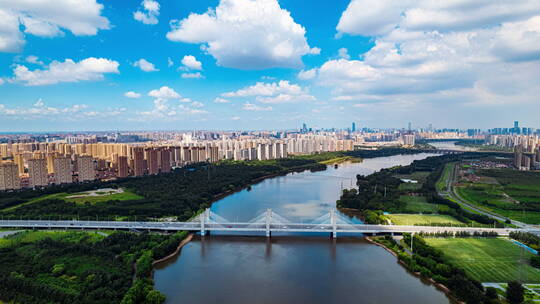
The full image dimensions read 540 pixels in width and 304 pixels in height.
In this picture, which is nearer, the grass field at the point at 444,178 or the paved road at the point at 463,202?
the paved road at the point at 463,202

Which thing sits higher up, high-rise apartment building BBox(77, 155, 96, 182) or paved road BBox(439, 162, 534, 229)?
high-rise apartment building BBox(77, 155, 96, 182)

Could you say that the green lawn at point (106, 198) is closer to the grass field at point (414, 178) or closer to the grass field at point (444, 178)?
the grass field at point (414, 178)

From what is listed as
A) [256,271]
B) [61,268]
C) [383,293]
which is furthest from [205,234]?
[383,293]

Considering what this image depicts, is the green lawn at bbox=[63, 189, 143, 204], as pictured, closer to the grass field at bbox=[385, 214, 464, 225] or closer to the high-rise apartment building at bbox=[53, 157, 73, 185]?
the high-rise apartment building at bbox=[53, 157, 73, 185]

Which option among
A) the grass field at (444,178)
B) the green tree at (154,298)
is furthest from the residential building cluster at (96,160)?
the grass field at (444,178)

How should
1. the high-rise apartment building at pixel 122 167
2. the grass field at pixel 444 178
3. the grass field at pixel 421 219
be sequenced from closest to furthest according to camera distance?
the grass field at pixel 421 219, the grass field at pixel 444 178, the high-rise apartment building at pixel 122 167

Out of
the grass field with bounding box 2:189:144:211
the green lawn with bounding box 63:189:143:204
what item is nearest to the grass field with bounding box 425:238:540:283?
the green lawn with bounding box 63:189:143:204

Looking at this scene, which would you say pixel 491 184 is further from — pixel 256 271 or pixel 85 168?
pixel 85 168

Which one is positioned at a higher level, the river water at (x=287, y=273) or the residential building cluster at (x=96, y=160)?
the residential building cluster at (x=96, y=160)

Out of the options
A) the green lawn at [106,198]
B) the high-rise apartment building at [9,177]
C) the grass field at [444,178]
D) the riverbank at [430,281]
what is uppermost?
the high-rise apartment building at [9,177]
